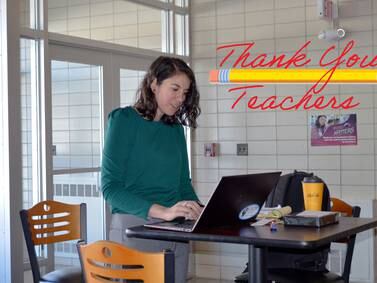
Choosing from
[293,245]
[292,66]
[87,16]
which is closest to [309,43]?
[292,66]

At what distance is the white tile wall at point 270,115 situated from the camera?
5191mm

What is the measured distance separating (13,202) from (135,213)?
6.52 feet

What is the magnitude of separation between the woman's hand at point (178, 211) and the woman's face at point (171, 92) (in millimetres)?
381

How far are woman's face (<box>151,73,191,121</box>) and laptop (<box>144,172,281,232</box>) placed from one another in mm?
429

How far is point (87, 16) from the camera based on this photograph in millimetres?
4891

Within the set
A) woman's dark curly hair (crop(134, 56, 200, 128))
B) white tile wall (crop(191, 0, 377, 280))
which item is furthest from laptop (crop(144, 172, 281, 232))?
white tile wall (crop(191, 0, 377, 280))

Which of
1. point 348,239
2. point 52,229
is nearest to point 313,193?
point 348,239

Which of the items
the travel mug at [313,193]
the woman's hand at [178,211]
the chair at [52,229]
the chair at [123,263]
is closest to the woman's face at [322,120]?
the chair at [52,229]

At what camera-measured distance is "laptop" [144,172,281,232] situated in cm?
201

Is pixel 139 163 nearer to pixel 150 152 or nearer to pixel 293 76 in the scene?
pixel 150 152

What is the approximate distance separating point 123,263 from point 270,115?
12.7 ft

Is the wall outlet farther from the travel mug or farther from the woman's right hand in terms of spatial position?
the woman's right hand

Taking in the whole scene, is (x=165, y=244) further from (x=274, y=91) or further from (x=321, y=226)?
(x=274, y=91)

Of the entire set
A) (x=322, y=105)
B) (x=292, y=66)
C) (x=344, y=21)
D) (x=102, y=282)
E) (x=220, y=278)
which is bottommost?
(x=220, y=278)
